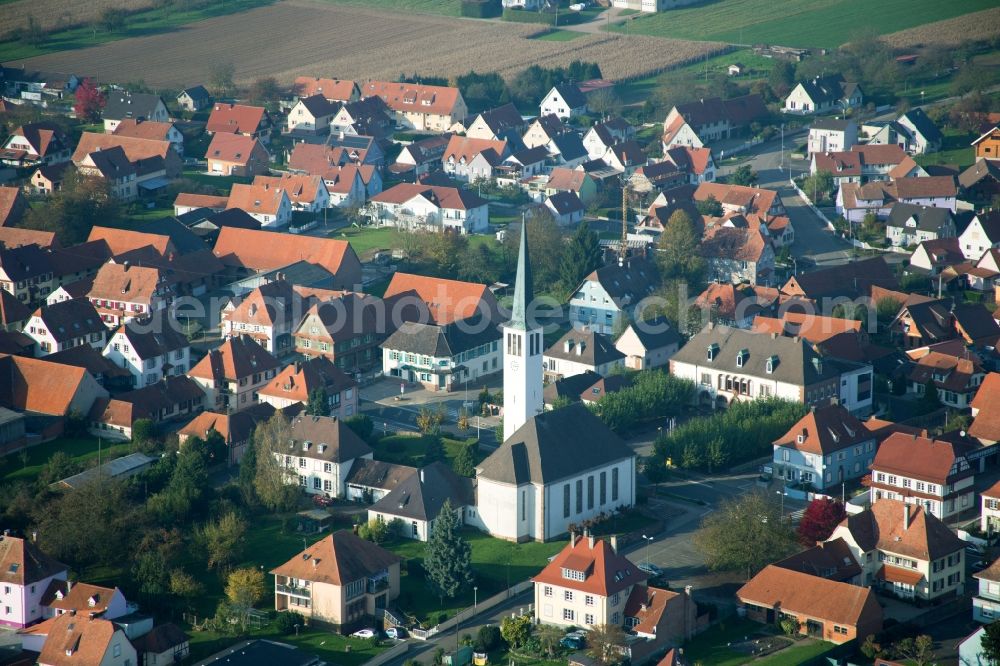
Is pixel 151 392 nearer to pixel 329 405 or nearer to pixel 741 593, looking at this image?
pixel 329 405

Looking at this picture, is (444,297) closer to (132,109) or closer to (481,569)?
(481,569)

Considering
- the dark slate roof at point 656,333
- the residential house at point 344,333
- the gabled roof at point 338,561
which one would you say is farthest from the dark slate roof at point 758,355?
the gabled roof at point 338,561

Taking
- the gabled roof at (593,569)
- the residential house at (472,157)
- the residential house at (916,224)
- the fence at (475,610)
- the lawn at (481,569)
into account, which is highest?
the residential house at (472,157)

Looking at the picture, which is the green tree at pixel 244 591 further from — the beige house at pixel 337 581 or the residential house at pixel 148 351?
the residential house at pixel 148 351

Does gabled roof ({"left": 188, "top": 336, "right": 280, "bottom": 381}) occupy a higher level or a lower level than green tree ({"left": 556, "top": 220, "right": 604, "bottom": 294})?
lower

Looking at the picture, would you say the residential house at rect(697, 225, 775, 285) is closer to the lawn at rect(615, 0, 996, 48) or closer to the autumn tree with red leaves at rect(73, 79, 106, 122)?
the autumn tree with red leaves at rect(73, 79, 106, 122)

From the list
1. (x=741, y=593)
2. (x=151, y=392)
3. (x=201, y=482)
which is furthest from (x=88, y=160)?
(x=741, y=593)

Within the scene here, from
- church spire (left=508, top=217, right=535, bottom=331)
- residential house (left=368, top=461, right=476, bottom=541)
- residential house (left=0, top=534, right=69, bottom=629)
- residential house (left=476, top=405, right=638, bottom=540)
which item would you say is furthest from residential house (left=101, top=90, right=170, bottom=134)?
residential house (left=0, top=534, right=69, bottom=629)
